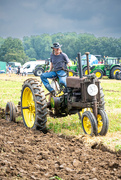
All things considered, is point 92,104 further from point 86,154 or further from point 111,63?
point 111,63

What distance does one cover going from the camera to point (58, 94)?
6625 mm

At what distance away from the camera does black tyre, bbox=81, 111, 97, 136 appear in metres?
5.22

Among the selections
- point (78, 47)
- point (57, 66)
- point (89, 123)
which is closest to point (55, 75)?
point (57, 66)

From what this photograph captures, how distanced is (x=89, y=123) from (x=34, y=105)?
1475mm

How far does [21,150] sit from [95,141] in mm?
1273

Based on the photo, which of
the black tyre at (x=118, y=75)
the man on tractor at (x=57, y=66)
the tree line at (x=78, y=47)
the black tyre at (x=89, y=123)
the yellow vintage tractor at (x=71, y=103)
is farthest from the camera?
the tree line at (x=78, y=47)

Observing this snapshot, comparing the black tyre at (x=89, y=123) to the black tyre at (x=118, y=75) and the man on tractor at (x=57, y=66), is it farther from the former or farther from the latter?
the black tyre at (x=118, y=75)

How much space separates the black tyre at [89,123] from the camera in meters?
5.22

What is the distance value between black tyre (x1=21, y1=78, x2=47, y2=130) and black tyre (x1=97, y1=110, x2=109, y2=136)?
3.63ft

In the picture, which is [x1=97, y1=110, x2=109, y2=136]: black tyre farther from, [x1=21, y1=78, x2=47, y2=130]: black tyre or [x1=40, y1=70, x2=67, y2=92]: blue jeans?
[x1=40, y1=70, x2=67, y2=92]: blue jeans

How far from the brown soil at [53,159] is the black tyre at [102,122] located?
15.4 inches

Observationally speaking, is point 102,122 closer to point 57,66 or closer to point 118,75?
point 57,66

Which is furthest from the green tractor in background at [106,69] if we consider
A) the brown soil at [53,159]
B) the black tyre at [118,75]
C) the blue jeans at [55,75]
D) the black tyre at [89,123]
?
the brown soil at [53,159]

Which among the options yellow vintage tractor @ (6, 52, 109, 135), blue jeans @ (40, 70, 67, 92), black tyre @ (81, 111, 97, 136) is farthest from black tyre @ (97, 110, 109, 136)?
blue jeans @ (40, 70, 67, 92)
